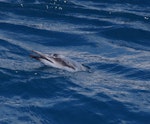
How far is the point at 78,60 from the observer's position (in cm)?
1294

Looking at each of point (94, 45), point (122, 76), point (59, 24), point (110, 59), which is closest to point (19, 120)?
point (122, 76)

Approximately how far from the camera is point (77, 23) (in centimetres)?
1669

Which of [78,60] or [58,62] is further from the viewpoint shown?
[78,60]

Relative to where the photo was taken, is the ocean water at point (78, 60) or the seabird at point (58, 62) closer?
the ocean water at point (78, 60)

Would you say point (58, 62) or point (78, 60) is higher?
point (58, 62)

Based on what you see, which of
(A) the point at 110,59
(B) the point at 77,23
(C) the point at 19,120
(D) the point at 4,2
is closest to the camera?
(C) the point at 19,120

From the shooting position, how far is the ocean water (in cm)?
996

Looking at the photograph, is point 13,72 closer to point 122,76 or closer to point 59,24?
point 122,76

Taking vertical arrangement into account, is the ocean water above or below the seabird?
below

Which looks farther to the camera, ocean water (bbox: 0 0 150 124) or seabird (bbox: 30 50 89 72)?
seabird (bbox: 30 50 89 72)

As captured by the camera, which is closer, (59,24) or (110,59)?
(110,59)

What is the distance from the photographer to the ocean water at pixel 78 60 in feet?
32.7

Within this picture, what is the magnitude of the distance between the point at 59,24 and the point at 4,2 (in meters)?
2.55

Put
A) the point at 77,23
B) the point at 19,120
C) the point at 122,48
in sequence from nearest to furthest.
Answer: the point at 19,120, the point at 122,48, the point at 77,23
